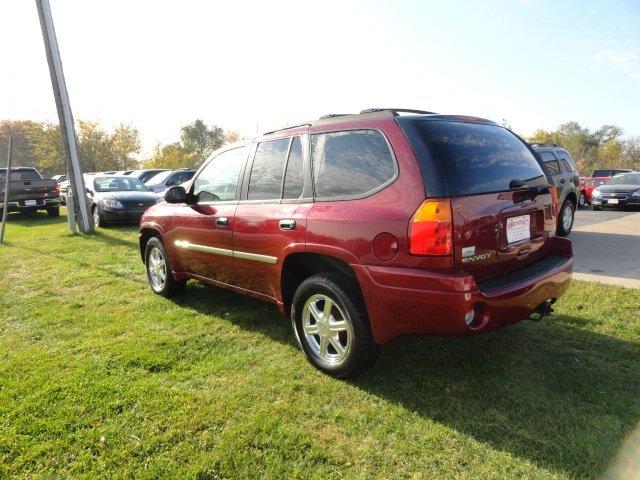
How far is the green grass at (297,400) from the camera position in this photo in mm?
2295

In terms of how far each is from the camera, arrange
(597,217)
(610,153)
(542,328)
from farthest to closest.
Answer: (610,153), (597,217), (542,328)

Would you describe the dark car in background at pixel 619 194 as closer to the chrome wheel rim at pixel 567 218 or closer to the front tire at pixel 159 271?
the chrome wheel rim at pixel 567 218

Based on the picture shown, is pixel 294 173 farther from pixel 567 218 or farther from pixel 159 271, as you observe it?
pixel 567 218

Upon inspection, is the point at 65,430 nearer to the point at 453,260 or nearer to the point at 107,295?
the point at 453,260

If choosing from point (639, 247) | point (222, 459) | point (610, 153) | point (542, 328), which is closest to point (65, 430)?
point (222, 459)

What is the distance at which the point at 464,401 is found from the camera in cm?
278

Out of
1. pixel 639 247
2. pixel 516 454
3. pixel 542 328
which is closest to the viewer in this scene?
pixel 516 454

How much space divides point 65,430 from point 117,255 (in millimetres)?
6172

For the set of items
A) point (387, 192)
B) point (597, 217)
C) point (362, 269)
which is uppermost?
point (387, 192)

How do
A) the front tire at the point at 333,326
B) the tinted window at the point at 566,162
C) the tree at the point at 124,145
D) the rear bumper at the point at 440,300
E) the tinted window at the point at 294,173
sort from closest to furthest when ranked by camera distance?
the rear bumper at the point at 440,300 < the front tire at the point at 333,326 < the tinted window at the point at 294,173 < the tinted window at the point at 566,162 < the tree at the point at 124,145

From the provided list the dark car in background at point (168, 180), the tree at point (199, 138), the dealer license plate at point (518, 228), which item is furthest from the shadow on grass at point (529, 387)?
the tree at point (199, 138)

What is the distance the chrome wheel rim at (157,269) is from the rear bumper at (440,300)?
3235 mm

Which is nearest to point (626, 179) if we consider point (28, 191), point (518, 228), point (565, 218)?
point (565, 218)

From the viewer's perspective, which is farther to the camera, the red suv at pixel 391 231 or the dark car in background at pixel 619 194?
the dark car in background at pixel 619 194
